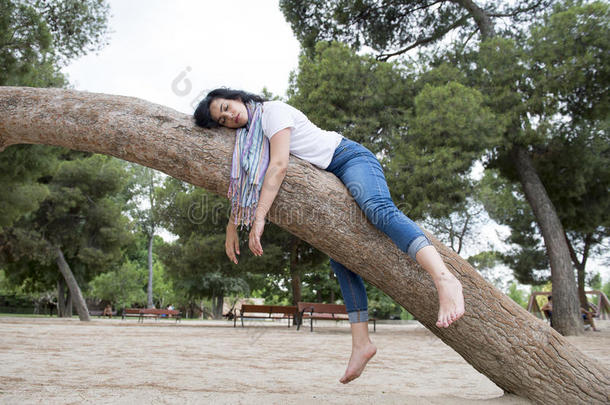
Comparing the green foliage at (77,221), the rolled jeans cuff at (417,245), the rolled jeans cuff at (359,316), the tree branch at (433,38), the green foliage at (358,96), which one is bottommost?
the rolled jeans cuff at (359,316)

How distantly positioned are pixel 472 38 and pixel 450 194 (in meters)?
5.82

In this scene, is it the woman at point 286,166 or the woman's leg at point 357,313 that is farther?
the woman's leg at point 357,313

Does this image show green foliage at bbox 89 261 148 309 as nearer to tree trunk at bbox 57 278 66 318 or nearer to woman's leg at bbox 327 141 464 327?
tree trunk at bbox 57 278 66 318

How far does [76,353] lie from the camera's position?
5.72m

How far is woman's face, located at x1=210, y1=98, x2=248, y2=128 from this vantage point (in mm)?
2592

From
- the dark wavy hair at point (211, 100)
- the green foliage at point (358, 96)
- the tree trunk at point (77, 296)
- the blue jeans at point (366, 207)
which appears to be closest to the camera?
the blue jeans at point (366, 207)

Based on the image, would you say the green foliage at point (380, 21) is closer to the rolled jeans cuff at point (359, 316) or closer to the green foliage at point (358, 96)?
the green foliage at point (358, 96)

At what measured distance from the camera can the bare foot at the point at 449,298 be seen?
220 cm

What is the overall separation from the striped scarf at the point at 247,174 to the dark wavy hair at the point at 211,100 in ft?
0.65

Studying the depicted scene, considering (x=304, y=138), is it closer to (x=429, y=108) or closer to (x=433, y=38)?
(x=429, y=108)

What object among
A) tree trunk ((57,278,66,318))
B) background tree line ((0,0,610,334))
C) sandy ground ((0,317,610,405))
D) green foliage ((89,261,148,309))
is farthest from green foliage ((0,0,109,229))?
green foliage ((89,261,148,309))

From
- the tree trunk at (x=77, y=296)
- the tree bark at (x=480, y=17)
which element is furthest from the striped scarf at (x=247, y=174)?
the tree trunk at (x=77, y=296)

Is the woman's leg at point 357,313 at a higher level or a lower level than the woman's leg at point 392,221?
lower

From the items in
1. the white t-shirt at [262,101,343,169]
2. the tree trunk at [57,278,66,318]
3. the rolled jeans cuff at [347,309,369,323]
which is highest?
the white t-shirt at [262,101,343,169]
